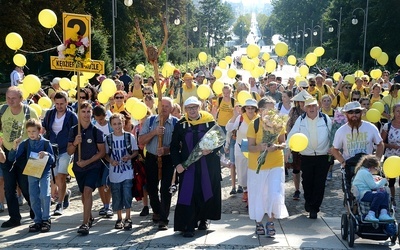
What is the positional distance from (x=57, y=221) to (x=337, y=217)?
4417mm

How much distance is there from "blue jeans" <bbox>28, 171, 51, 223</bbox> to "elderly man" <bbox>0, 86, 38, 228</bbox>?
390 millimetres

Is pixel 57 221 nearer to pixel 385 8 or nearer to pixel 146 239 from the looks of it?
pixel 146 239

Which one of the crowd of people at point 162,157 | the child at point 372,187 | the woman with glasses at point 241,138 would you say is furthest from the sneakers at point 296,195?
the child at point 372,187

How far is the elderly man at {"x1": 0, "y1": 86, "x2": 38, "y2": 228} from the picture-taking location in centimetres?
888

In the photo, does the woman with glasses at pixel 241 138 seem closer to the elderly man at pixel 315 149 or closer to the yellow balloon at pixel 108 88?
the elderly man at pixel 315 149

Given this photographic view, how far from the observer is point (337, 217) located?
378 inches

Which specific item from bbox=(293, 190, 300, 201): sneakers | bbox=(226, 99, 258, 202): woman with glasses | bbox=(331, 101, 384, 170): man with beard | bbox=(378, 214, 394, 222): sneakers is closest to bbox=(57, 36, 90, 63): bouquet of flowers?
bbox=(226, 99, 258, 202): woman with glasses

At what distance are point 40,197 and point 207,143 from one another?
2.61m

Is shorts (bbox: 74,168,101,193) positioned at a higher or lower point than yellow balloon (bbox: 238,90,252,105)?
lower

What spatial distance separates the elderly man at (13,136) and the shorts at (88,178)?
101 cm

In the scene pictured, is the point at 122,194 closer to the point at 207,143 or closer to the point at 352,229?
the point at 207,143

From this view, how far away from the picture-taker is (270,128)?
26.3 ft

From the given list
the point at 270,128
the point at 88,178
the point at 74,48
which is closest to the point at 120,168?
the point at 88,178

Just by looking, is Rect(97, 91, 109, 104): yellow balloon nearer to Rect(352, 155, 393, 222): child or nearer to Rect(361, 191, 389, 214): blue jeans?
Rect(352, 155, 393, 222): child
